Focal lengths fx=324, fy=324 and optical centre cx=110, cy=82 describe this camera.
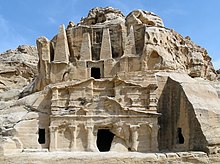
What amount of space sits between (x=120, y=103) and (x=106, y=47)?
27.1 ft

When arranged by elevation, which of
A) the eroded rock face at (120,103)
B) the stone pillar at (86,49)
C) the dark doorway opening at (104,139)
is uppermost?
the stone pillar at (86,49)

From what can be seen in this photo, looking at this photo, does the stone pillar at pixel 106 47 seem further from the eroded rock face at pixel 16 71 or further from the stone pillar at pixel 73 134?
the eroded rock face at pixel 16 71

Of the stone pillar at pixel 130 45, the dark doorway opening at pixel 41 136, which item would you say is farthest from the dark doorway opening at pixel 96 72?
the dark doorway opening at pixel 41 136

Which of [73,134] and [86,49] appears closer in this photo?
[73,134]

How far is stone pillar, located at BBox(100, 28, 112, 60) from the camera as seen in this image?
32.5m

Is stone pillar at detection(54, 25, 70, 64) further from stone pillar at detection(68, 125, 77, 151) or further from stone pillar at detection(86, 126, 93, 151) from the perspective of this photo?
stone pillar at detection(86, 126, 93, 151)

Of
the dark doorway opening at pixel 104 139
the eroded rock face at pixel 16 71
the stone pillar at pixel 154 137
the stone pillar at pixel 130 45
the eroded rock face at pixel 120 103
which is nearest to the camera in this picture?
the eroded rock face at pixel 120 103

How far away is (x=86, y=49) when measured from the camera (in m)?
32.8

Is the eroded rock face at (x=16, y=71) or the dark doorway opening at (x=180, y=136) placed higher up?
the eroded rock face at (x=16, y=71)

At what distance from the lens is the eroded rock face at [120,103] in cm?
2500

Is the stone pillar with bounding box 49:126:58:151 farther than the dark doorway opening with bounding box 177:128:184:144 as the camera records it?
Yes

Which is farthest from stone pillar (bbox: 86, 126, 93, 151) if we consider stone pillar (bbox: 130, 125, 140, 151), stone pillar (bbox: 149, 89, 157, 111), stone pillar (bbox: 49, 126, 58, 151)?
stone pillar (bbox: 149, 89, 157, 111)

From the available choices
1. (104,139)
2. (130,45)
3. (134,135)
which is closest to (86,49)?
(130,45)

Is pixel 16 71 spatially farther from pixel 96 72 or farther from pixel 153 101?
pixel 153 101
